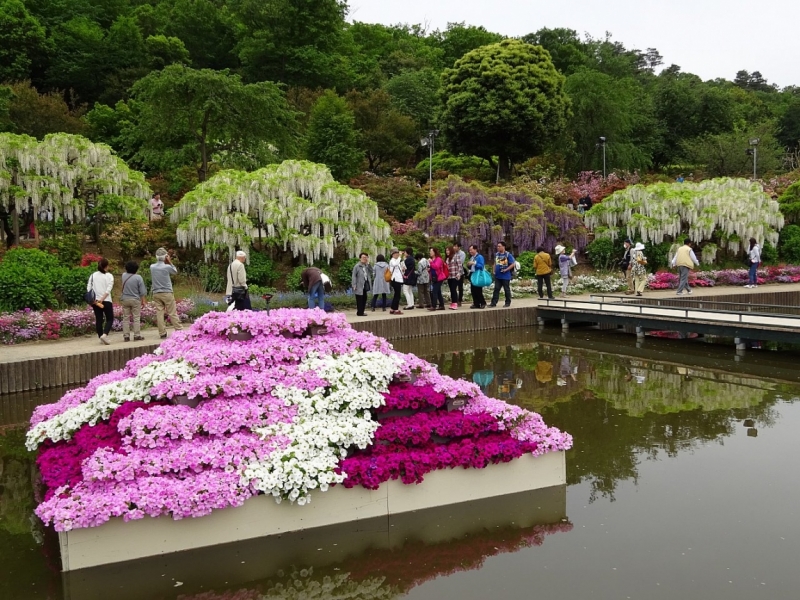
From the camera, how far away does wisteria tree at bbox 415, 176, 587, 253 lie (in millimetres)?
22281

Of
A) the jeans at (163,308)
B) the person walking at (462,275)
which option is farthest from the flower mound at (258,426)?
the person walking at (462,275)

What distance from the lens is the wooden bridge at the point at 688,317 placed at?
13.1m

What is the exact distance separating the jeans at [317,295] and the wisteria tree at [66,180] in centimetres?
721

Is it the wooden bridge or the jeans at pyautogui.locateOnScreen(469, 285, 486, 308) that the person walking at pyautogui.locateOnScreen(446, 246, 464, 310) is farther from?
the wooden bridge

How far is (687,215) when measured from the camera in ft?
77.7

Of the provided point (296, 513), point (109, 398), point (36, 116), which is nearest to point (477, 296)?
point (109, 398)

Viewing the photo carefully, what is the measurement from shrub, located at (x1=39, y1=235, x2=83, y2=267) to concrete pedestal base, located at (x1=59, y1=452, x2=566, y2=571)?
1373 centimetres

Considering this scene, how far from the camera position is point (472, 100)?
31.9m

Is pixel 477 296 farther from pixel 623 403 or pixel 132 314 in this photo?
pixel 132 314

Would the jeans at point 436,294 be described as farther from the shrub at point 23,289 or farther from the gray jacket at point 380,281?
the shrub at point 23,289

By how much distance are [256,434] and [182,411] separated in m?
0.63

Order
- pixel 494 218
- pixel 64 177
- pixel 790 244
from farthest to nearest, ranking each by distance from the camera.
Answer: pixel 790 244, pixel 494 218, pixel 64 177

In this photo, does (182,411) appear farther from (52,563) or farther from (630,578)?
(630,578)

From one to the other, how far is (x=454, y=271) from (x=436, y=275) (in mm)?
657
